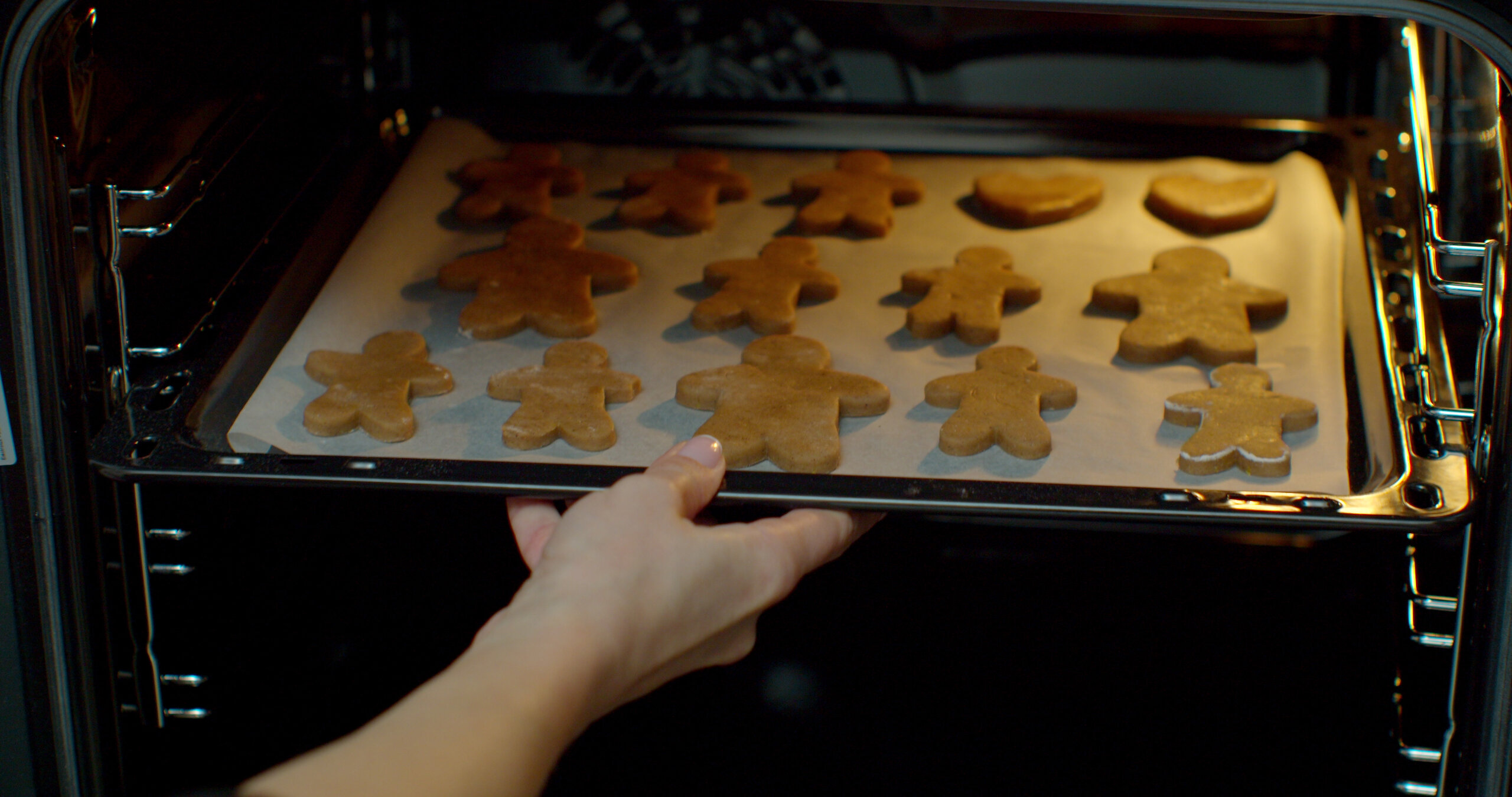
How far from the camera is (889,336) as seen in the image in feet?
4.57

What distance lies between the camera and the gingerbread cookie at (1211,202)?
5.19ft

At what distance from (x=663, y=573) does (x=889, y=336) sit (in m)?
0.61

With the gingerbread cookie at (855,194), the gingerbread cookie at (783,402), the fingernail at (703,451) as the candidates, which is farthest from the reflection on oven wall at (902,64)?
the fingernail at (703,451)

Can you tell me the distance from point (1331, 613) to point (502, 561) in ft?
3.67

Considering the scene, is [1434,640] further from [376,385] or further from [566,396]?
[376,385]

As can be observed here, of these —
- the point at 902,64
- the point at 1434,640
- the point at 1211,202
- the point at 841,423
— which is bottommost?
the point at 1434,640

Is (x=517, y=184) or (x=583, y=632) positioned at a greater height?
(x=517, y=184)

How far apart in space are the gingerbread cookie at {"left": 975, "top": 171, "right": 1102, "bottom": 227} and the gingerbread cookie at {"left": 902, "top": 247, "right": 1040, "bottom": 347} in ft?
0.35

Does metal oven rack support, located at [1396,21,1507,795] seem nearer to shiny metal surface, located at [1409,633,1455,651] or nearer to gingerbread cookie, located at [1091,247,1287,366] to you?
shiny metal surface, located at [1409,633,1455,651]

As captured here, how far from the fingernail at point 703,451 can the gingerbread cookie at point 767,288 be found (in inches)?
15.6

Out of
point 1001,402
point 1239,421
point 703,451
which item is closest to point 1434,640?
point 1239,421

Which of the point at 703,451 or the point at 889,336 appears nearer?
the point at 703,451

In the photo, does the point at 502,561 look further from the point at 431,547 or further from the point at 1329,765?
the point at 1329,765

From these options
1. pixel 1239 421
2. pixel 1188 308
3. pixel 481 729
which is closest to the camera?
pixel 481 729
